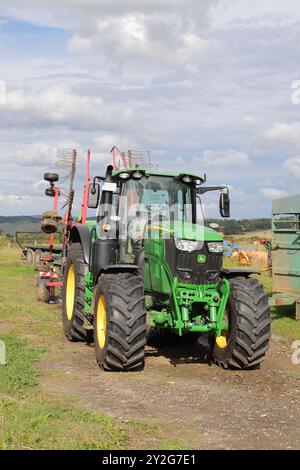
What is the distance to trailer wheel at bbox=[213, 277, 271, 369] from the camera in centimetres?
763

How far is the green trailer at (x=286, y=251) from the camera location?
12961mm

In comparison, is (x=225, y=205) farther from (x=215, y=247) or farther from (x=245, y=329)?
(x=245, y=329)

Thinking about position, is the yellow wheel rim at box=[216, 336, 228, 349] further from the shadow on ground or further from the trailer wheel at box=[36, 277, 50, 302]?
the trailer wheel at box=[36, 277, 50, 302]

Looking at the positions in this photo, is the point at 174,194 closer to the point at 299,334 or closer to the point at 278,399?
the point at 278,399

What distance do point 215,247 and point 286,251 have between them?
593 centimetres

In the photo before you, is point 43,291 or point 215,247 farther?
point 43,291

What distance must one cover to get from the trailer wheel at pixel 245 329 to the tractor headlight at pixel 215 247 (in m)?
0.52

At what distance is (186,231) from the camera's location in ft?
25.9

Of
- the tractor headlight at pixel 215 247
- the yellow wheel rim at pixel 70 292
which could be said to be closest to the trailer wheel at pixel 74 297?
the yellow wheel rim at pixel 70 292

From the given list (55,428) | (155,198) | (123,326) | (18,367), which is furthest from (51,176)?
(55,428)

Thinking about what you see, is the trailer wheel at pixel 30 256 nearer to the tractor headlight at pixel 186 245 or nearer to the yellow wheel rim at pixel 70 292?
the yellow wheel rim at pixel 70 292

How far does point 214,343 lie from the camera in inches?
326

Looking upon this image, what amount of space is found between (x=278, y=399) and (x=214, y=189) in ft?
11.2
